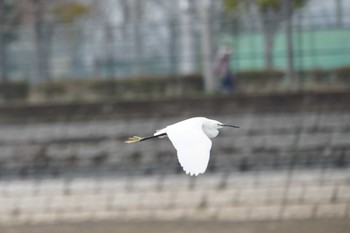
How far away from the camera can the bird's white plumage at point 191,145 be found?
10078 millimetres

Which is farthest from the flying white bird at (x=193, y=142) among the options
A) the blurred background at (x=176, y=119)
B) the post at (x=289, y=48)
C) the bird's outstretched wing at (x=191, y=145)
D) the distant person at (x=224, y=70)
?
the post at (x=289, y=48)

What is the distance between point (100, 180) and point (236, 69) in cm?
294

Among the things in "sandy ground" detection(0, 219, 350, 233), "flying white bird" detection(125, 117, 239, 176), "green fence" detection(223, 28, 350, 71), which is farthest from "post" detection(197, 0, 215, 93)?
"flying white bird" detection(125, 117, 239, 176)

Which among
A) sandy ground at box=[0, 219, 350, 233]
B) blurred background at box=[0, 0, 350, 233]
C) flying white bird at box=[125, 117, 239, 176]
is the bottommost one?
sandy ground at box=[0, 219, 350, 233]

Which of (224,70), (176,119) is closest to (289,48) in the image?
(224,70)

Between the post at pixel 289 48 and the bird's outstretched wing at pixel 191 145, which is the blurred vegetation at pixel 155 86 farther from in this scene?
the bird's outstretched wing at pixel 191 145

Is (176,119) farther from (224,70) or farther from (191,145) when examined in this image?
(191,145)

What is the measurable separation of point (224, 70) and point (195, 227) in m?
2.80

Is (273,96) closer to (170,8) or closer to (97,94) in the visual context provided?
(97,94)

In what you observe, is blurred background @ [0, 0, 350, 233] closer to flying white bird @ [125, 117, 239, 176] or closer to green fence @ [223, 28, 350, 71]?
green fence @ [223, 28, 350, 71]

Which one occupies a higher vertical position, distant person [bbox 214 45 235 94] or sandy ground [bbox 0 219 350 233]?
distant person [bbox 214 45 235 94]

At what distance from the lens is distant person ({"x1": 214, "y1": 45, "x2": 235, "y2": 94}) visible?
2012cm

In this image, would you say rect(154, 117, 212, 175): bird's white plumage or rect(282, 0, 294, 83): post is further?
rect(282, 0, 294, 83): post

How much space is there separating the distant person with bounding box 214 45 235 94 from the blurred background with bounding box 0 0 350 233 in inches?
1.1
